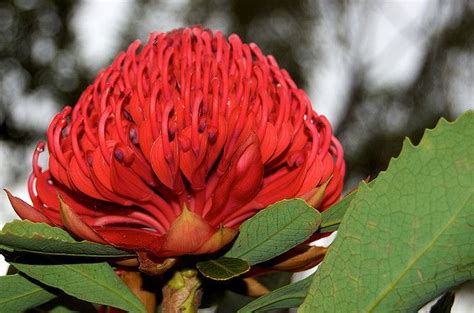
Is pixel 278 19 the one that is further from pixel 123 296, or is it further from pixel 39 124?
pixel 123 296

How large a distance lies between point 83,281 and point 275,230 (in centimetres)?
20

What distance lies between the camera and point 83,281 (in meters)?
0.74

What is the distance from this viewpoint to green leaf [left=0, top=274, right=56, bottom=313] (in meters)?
0.77

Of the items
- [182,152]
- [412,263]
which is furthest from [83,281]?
[412,263]

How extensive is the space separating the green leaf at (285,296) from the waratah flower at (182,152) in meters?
0.08

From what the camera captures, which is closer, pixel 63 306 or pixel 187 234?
pixel 187 234

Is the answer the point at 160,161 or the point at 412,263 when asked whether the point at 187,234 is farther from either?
the point at 412,263

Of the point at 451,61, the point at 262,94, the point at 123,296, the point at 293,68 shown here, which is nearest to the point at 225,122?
the point at 262,94

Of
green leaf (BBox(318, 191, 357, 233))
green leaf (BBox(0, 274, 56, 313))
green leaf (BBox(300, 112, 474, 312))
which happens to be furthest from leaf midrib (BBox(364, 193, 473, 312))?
green leaf (BBox(0, 274, 56, 313))

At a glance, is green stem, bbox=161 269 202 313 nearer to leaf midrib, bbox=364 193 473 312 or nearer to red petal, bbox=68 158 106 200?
red petal, bbox=68 158 106 200

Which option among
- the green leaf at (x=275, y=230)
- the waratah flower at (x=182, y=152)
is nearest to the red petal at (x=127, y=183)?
the waratah flower at (x=182, y=152)

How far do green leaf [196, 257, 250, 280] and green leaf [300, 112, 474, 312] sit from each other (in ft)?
0.30

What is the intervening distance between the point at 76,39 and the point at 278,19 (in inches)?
59.8

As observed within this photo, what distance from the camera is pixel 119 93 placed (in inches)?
32.3
